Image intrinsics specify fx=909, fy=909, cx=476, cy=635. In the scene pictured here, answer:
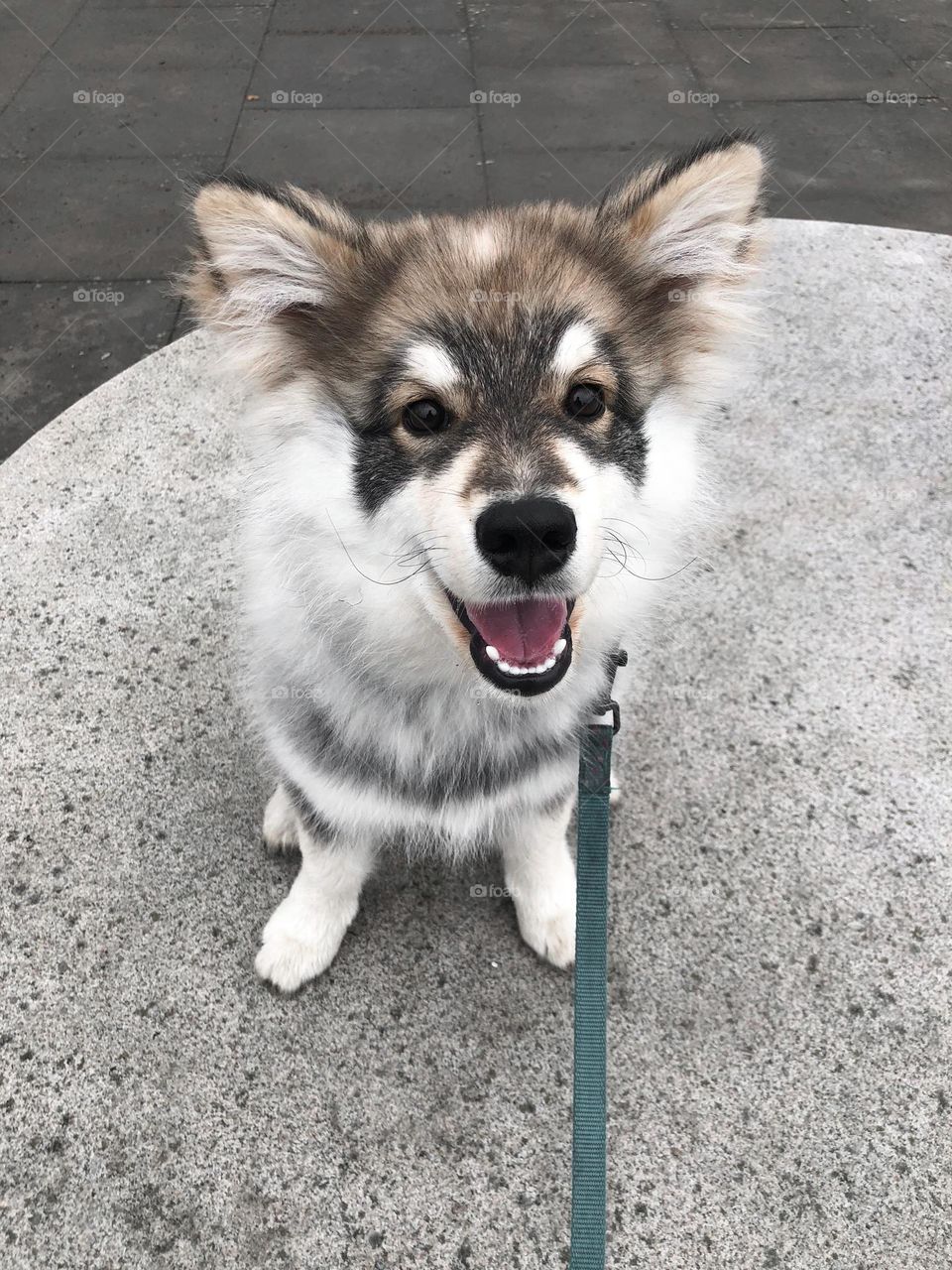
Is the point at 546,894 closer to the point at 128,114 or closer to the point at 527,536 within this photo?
the point at 527,536

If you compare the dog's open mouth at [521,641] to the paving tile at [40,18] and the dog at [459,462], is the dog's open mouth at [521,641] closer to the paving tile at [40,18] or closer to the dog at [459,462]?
the dog at [459,462]

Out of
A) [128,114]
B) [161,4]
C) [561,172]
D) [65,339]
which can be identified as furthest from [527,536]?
[161,4]

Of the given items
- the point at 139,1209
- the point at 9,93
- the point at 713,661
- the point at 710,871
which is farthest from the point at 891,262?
the point at 9,93

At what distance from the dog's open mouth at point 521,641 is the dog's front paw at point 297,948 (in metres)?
1.10

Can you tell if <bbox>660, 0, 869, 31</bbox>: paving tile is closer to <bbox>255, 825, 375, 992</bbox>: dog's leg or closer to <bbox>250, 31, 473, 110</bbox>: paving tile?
<bbox>250, 31, 473, 110</bbox>: paving tile

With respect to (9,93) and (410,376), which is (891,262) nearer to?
(410,376)

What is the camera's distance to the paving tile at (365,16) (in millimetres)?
8016

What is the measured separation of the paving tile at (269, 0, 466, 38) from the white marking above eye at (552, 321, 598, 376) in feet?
24.9

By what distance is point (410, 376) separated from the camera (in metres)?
1.96

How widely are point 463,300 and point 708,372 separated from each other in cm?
69

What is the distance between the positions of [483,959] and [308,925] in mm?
522

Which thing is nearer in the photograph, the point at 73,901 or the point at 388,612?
the point at 388,612

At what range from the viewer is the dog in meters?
1.90

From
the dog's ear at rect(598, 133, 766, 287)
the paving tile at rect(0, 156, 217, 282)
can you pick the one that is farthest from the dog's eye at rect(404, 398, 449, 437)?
the paving tile at rect(0, 156, 217, 282)
